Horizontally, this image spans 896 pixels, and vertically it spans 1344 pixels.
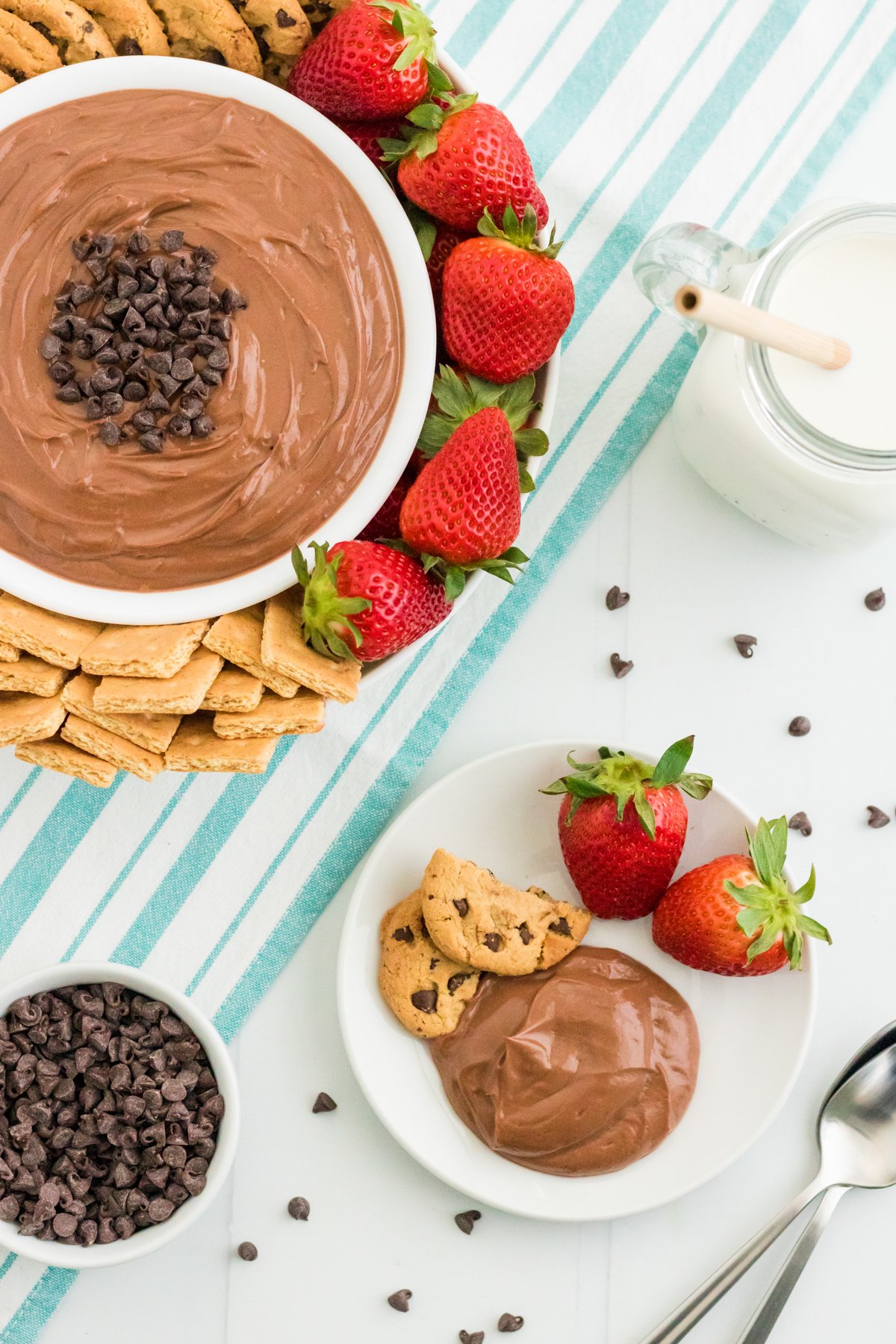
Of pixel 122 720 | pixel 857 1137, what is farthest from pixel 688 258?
pixel 857 1137

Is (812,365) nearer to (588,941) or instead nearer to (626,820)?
(626,820)

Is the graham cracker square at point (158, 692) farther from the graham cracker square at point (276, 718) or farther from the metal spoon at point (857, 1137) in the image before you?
the metal spoon at point (857, 1137)

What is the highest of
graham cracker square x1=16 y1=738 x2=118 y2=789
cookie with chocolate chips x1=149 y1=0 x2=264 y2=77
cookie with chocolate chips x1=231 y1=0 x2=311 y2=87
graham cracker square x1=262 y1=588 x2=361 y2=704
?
cookie with chocolate chips x1=231 y1=0 x2=311 y2=87

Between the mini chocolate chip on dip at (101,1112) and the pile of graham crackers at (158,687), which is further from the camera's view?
the mini chocolate chip on dip at (101,1112)

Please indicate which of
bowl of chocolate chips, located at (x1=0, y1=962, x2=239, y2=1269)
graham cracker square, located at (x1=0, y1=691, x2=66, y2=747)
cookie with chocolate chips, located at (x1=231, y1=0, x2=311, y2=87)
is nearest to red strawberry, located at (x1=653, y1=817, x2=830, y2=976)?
bowl of chocolate chips, located at (x1=0, y1=962, x2=239, y2=1269)

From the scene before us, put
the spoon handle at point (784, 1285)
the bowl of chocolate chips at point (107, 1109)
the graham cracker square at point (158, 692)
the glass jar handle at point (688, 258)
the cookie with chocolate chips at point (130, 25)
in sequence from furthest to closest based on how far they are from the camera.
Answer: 1. the spoon handle at point (784, 1285)
2. the bowl of chocolate chips at point (107, 1109)
3. the glass jar handle at point (688, 258)
4. the cookie with chocolate chips at point (130, 25)
5. the graham cracker square at point (158, 692)

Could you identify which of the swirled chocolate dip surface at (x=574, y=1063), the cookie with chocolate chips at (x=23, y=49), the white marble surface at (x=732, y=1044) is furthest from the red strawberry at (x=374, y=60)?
the swirled chocolate dip surface at (x=574, y=1063)

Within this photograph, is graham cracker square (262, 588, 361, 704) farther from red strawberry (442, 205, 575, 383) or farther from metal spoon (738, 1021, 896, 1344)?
metal spoon (738, 1021, 896, 1344)

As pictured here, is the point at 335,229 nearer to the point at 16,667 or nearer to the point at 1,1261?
the point at 16,667
